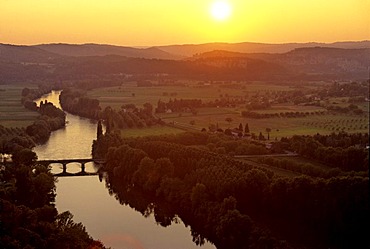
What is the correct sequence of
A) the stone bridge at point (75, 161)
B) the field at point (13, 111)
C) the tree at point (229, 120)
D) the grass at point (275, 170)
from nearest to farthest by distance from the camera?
the grass at point (275, 170), the stone bridge at point (75, 161), the tree at point (229, 120), the field at point (13, 111)

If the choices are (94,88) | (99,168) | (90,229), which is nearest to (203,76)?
(94,88)

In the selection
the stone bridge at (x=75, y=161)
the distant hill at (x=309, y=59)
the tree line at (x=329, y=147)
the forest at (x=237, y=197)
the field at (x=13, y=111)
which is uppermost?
the distant hill at (x=309, y=59)

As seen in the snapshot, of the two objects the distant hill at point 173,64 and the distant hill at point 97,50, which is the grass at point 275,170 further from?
the distant hill at point 97,50

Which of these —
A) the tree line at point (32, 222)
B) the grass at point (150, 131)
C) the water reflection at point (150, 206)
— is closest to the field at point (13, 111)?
the grass at point (150, 131)

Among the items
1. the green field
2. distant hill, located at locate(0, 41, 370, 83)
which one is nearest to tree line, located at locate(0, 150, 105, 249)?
distant hill, located at locate(0, 41, 370, 83)

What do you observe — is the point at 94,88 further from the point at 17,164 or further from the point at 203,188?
the point at 203,188

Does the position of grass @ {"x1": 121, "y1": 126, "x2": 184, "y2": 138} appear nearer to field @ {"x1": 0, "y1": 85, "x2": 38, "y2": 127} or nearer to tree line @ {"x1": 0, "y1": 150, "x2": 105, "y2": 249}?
field @ {"x1": 0, "y1": 85, "x2": 38, "y2": 127}
